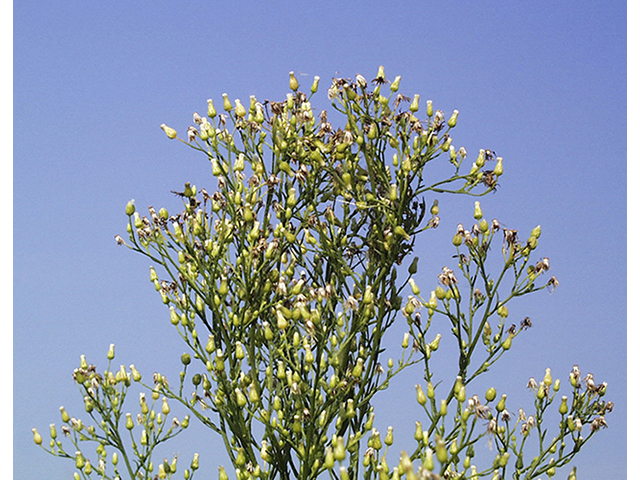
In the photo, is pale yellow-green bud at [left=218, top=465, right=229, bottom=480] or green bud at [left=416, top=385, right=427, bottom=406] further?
pale yellow-green bud at [left=218, top=465, right=229, bottom=480]

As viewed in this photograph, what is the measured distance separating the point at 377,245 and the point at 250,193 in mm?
649

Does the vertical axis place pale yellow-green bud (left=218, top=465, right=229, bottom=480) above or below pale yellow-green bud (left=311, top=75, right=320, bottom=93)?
below

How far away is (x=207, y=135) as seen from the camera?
4133mm

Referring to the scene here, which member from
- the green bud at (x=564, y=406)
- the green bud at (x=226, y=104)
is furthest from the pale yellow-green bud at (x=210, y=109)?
the green bud at (x=564, y=406)

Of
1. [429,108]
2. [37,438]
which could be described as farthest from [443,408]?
[37,438]

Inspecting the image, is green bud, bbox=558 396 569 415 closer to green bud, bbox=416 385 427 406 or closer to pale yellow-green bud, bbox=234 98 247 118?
green bud, bbox=416 385 427 406

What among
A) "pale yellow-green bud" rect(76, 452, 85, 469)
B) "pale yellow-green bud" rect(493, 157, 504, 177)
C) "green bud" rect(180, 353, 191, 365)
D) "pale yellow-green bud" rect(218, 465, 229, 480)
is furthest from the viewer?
"pale yellow-green bud" rect(76, 452, 85, 469)

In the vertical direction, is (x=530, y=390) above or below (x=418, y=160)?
below

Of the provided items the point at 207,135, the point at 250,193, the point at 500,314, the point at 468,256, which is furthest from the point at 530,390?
the point at 207,135

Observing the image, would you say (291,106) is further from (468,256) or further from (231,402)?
(231,402)

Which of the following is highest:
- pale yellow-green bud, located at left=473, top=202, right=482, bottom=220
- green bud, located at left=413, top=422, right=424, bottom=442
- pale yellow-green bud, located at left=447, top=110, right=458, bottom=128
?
pale yellow-green bud, located at left=447, top=110, right=458, bottom=128

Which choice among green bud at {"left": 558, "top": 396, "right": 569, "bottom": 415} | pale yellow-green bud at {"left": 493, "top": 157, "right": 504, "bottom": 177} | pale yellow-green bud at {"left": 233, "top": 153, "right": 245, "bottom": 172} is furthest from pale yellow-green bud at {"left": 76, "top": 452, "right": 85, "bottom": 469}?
pale yellow-green bud at {"left": 493, "top": 157, "right": 504, "bottom": 177}

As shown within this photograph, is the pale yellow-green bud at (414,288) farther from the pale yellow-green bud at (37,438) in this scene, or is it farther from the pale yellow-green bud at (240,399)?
the pale yellow-green bud at (37,438)

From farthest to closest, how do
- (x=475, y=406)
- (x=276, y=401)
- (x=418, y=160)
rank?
1. (x=418, y=160)
2. (x=276, y=401)
3. (x=475, y=406)
